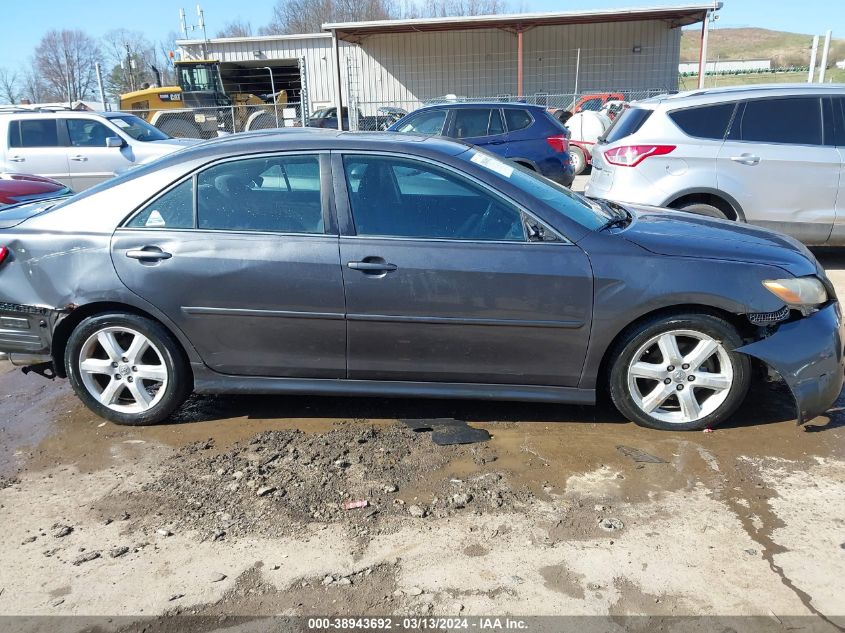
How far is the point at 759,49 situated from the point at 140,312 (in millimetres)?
103861

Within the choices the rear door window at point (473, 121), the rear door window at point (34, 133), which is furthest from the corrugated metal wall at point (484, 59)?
the rear door window at point (473, 121)

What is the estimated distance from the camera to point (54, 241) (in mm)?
3922

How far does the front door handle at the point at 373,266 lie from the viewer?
3.67 metres

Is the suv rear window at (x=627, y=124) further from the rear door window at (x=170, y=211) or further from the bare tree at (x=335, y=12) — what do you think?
Answer: the bare tree at (x=335, y=12)

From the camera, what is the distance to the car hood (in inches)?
145

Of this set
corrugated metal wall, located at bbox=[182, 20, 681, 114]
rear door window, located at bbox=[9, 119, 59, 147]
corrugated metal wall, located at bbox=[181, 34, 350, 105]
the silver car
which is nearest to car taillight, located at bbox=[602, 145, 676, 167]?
the silver car

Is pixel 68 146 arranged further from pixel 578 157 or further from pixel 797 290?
pixel 797 290

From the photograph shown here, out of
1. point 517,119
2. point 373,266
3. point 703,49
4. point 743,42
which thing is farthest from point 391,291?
point 743,42

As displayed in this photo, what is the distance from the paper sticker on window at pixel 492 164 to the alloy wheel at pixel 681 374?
1.26 meters

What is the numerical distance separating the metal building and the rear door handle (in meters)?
25.4

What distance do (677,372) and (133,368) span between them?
307cm

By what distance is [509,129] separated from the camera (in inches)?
411

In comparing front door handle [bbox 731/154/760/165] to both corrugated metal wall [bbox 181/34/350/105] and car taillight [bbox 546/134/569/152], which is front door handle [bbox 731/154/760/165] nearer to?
car taillight [bbox 546/134/569/152]

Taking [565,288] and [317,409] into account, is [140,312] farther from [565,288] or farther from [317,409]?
[565,288]
